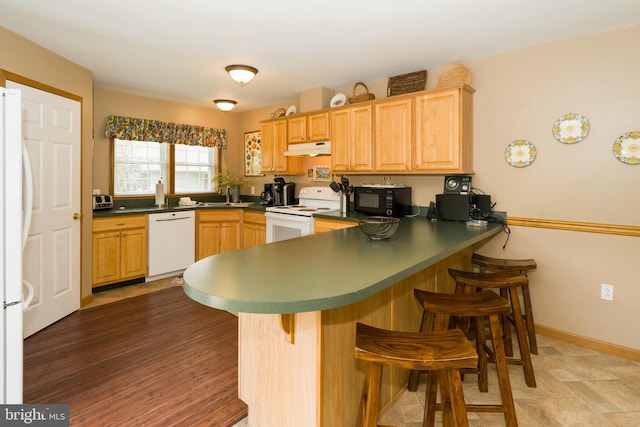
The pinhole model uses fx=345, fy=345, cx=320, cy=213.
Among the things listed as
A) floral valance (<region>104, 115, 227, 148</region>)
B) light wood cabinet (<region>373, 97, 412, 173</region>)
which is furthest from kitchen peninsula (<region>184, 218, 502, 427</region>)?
floral valance (<region>104, 115, 227, 148</region>)

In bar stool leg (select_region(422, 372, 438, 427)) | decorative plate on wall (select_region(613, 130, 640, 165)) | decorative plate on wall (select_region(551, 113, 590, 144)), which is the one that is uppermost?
decorative plate on wall (select_region(551, 113, 590, 144))

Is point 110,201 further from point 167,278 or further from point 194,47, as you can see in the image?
point 194,47

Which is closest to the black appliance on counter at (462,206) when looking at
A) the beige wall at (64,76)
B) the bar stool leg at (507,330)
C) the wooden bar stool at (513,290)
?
the bar stool leg at (507,330)

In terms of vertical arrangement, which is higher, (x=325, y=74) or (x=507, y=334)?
(x=325, y=74)

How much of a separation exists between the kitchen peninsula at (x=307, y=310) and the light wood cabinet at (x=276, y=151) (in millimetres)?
2801

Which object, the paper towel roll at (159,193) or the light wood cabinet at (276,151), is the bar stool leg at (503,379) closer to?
the light wood cabinet at (276,151)

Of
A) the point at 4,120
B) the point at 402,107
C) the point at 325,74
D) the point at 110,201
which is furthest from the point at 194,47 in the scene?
the point at 110,201

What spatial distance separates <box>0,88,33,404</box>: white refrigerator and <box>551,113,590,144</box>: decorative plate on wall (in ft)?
12.0

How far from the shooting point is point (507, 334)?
99.3 inches

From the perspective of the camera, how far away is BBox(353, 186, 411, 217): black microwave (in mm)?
3573

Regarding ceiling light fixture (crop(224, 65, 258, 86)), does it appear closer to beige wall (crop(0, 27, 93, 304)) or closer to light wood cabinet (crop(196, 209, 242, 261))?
beige wall (crop(0, 27, 93, 304))

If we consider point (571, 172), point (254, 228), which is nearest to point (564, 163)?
point (571, 172)

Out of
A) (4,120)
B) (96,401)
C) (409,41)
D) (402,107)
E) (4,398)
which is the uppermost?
(409,41)

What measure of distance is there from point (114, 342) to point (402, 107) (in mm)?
3338
